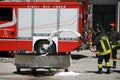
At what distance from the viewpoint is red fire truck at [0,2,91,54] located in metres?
20.7

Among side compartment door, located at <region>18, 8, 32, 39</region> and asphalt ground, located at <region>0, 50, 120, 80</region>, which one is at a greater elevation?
side compartment door, located at <region>18, 8, 32, 39</region>

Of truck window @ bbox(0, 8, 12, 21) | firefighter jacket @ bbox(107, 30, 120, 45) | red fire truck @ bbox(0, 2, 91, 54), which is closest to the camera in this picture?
firefighter jacket @ bbox(107, 30, 120, 45)

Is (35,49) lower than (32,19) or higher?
lower

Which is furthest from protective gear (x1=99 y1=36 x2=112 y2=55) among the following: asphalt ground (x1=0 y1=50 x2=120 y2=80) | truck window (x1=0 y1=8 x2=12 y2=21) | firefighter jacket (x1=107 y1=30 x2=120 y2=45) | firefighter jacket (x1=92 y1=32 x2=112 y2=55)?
truck window (x1=0 y1=8 x2=12 y2=21)

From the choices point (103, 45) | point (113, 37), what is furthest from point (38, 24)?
point (103, 45)

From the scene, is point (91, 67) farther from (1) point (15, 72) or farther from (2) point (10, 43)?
(2) point (10, 43)

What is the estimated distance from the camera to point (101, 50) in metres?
15.4

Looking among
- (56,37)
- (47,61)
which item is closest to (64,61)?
(47,61)

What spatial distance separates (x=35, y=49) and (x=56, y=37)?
4.01ft

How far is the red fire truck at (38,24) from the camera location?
68.0ft

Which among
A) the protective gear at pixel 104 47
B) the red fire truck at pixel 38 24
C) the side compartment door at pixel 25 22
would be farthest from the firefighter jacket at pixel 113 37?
the side compartment door at pixel 25 22

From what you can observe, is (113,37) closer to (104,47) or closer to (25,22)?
(104,47)

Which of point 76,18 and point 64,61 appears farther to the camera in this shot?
point 76,18

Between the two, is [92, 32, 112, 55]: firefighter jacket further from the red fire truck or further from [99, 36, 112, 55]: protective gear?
Answer: the red fire truck
